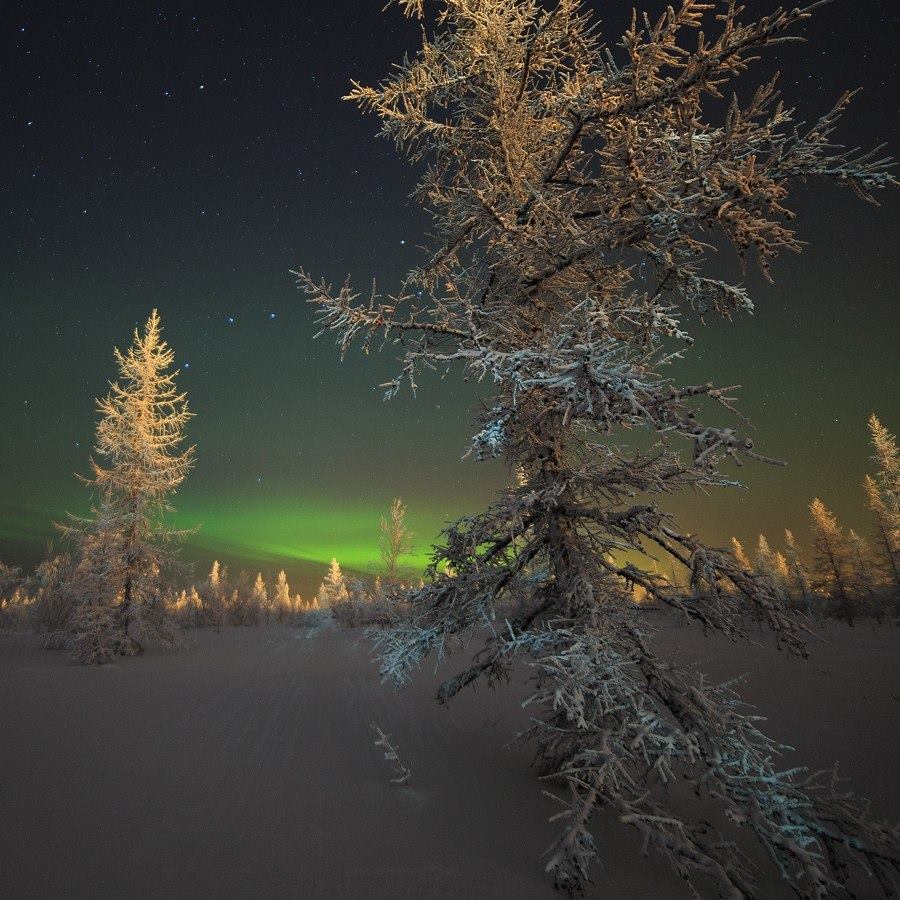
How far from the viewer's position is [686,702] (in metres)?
2.84

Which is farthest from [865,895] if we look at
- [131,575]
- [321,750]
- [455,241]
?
[131,575]

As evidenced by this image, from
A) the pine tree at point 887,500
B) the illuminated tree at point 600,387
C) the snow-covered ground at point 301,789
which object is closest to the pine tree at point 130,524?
the snow-covered ground at point 301,789

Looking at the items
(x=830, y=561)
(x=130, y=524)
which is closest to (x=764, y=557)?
(x=830, y=561)

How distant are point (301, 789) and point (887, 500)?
137ft

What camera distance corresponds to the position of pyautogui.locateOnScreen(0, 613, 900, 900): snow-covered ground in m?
2.59

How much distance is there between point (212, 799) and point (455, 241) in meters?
5.70

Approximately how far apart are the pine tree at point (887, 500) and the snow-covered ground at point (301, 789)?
89.7 feet

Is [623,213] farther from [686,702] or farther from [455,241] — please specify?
[686,702]

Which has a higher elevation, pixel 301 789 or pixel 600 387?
pixel 600 387

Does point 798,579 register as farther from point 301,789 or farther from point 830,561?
point 301,789

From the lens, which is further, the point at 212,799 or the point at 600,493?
the point at 600,493

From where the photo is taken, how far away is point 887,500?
30.5 meters

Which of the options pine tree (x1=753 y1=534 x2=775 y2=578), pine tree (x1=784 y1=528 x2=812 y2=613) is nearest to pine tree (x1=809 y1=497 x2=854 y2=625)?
pine tree (x1=784 y1=528 x2=812 y2=613)

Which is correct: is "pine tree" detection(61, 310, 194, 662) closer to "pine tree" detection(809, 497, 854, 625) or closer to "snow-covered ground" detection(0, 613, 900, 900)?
"snow-covered ground" detection(0, 613, 900, 900)
